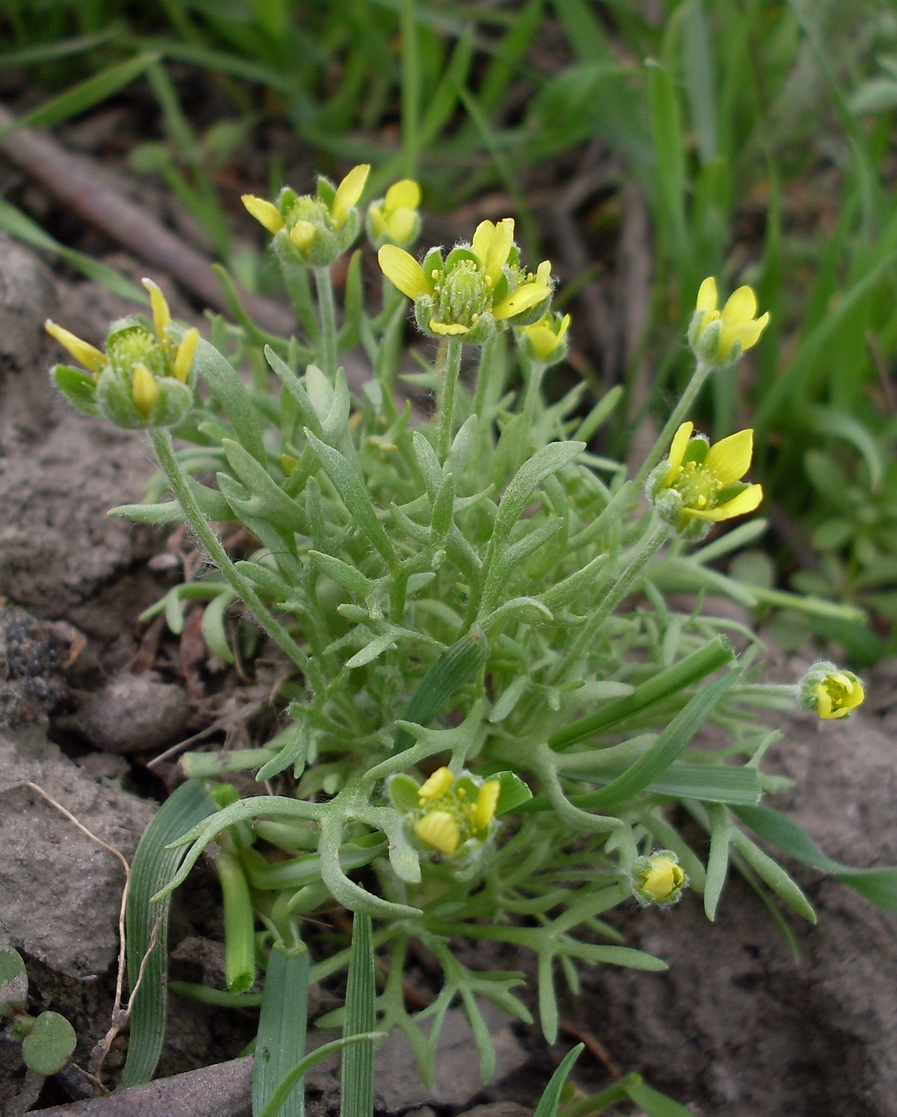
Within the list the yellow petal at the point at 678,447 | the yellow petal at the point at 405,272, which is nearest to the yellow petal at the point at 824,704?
the yellow petal at the point at 678,447

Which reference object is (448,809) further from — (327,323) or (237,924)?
(327,323)

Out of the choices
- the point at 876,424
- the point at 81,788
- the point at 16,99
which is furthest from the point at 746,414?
the point at 16,99

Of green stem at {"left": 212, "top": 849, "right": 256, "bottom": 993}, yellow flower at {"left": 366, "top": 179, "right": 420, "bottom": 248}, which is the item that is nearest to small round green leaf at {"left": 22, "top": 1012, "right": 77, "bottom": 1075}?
green stem at {"left": 212, "top": 849, "right": 256, "bottom": 993}

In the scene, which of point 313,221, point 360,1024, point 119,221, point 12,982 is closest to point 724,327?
point 313,221

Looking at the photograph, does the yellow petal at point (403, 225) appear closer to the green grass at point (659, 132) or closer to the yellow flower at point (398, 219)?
the yellow flower at point (398, 219)

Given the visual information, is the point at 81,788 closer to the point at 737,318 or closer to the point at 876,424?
the point at 737,318

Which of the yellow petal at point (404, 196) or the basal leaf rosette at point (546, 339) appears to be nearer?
the basal leaf rosette at point (546, 339)
